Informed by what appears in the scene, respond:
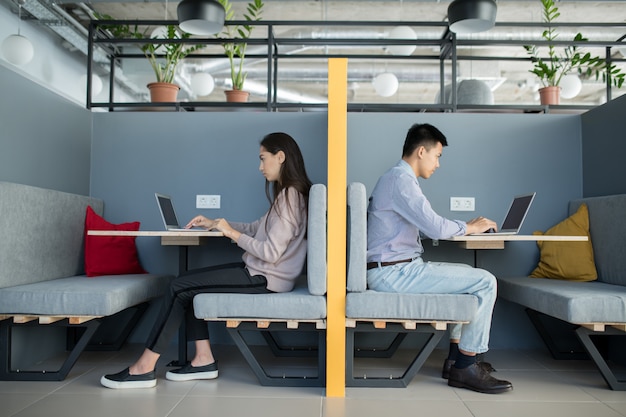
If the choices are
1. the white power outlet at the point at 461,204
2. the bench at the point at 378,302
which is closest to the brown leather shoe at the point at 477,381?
the bench at the point at 378,302

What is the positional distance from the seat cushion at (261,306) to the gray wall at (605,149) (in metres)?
2.11

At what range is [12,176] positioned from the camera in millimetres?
2949

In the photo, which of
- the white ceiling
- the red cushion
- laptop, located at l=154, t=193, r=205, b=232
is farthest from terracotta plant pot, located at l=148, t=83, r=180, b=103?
the white ceiling

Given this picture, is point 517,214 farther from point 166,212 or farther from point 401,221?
point 166,212

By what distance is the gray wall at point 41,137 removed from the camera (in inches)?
115

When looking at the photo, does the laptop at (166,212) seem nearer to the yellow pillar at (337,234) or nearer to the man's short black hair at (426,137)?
the yellow pillar at (337,234)

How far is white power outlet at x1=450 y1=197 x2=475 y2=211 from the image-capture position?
3.71 metres

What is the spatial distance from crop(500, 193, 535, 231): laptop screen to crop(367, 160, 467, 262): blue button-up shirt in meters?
0.55

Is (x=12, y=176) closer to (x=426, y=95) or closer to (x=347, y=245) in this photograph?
(x=347, y=245)

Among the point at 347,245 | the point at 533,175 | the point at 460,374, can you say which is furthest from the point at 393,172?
the point at 533,175

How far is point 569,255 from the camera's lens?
3.34 meters

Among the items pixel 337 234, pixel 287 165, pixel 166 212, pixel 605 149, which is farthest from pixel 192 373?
pixel 605 149

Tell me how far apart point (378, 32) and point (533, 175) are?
516 cm

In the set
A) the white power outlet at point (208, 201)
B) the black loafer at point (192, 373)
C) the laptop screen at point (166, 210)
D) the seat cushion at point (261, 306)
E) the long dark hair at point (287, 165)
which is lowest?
the black loafer at point (192, 373)
